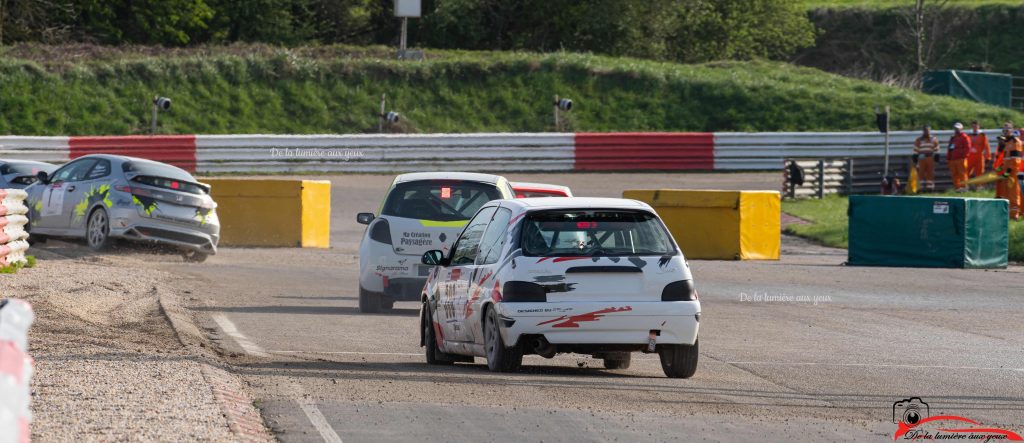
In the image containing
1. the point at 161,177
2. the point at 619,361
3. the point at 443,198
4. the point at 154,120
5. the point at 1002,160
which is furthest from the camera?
the point at 154,120

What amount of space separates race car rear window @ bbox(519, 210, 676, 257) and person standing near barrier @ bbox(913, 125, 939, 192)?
28.5 m

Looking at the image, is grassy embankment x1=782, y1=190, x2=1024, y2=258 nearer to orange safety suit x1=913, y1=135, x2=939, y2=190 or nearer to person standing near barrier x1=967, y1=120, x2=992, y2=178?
orange safety suit x1=913, y1=135, x2=939, y2=190

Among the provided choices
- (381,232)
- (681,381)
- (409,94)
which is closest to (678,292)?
(681,381)

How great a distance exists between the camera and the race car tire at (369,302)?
16594 millimetres

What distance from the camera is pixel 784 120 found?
4712 centimetres

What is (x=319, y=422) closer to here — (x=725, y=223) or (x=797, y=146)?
(x=725, y=223)

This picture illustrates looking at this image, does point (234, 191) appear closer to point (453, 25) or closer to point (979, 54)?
point (453, 25)

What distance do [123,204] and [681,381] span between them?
13.4 m

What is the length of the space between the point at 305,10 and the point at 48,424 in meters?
50.2

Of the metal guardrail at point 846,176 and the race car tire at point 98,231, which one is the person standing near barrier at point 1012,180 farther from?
the race car tire at point 98,231

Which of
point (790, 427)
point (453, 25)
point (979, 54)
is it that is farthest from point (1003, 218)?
point (979, 54)

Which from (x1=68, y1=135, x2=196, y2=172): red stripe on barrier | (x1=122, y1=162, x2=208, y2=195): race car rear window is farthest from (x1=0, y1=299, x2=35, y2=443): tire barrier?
(x1=68, y1=135, x2=196, y2=172): red stripe on barrier

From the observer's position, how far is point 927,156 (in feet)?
125
